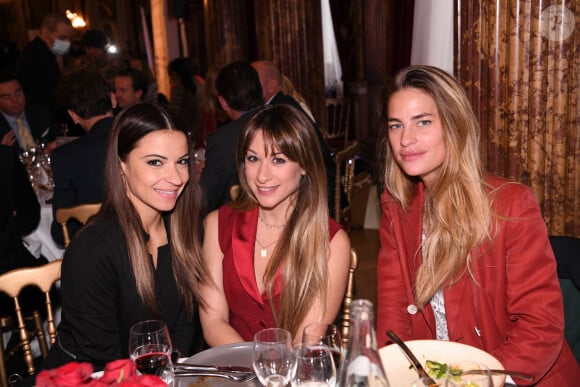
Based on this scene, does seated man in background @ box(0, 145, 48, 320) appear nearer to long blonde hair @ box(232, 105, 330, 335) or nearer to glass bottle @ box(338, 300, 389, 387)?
long blonde hair @ box(232, 105, 330, 335)

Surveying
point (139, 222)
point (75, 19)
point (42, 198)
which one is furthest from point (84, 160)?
point (75, 19)

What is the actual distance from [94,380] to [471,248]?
113cm

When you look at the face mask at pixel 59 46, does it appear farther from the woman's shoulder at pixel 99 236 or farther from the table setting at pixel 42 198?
the woman's shoulder at pixel 99 236

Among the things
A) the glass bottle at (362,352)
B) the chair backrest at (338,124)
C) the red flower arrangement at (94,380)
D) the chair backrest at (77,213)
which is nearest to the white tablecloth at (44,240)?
the chair backrest at (77,213)

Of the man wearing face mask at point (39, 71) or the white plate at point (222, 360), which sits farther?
the man wearing face mask at point (39, 71)

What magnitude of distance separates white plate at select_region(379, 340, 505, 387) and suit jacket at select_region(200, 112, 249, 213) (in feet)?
7.90

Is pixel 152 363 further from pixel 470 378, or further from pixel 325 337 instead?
pixel 470 378

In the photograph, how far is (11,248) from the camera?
2.91 meters

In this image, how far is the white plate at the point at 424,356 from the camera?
4.31 feet

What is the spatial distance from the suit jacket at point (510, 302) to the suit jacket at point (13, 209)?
1.95 meters

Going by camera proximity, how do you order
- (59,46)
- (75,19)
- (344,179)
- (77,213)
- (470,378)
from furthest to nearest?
(75,19) → (59,46) → (344,179) → (77,213) → (470,378)

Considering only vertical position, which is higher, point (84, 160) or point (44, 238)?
point (84, 160)

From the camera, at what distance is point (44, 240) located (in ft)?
11.7

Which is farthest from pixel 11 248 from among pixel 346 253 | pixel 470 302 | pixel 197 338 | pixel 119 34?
pixel 119 34
